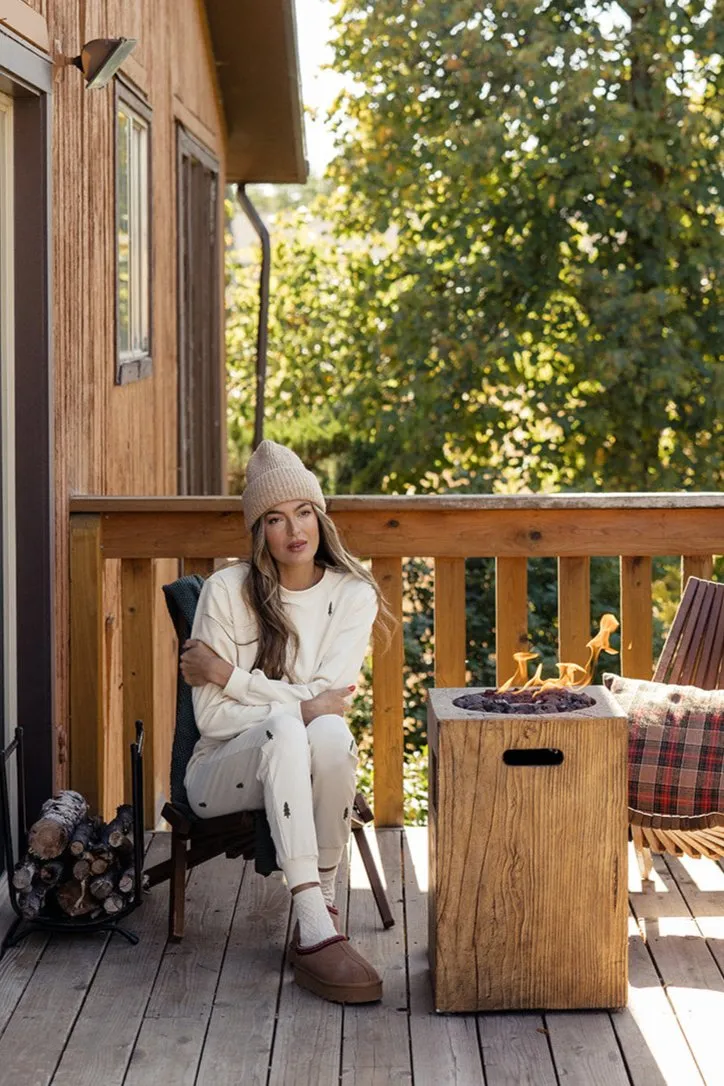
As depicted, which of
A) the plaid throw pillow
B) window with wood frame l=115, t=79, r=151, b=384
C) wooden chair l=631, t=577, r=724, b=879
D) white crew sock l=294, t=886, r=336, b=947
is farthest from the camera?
window with wood frame l=115, t=79, r=151, b=384

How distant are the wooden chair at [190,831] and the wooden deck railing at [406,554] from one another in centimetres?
49

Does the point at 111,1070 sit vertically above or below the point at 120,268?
below

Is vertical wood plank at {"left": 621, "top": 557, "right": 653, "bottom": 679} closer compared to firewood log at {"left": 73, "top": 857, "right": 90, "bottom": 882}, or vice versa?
firewood log at {"left": 73, "top": 857, "right": 90, "bottom": 882}

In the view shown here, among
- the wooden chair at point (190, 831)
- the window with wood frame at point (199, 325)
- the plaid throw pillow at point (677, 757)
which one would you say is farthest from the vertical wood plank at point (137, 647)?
the window with wood frame at point (199, 325)

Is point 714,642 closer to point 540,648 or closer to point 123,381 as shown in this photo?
point 123,381

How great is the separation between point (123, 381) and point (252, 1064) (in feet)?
8.90

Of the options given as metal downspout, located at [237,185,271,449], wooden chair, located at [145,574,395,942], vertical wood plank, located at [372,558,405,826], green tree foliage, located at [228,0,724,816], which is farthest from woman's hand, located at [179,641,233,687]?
green tree foliage, located at [228,0,724,816]

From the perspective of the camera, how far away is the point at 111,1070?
3.09 m

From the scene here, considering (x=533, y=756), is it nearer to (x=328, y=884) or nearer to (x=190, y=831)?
(x=328, y=884)

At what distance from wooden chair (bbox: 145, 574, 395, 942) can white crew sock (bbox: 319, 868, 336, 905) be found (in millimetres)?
135

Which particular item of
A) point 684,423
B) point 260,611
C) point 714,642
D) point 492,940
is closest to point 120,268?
point 260,611

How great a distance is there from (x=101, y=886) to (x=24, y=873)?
0.19m

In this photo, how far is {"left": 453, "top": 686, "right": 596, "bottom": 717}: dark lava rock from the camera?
336 centimetres

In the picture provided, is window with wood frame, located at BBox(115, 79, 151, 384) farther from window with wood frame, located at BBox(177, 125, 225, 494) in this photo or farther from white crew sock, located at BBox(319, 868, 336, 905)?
white crew sock, located at BBox(319, 868, 336, 905)
